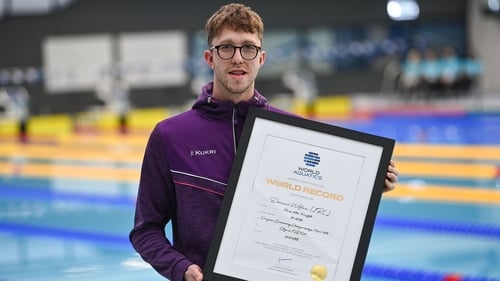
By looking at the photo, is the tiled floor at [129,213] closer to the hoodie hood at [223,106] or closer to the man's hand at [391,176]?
the man's hand at [391,176]

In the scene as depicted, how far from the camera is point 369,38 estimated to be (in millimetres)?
29156

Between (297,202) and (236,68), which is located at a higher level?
(236,68)

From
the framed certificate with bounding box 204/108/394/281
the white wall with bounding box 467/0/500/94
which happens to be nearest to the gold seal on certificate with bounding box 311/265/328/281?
the framed certificate with bounding box 204/108/394/281

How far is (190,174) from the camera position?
107 inches

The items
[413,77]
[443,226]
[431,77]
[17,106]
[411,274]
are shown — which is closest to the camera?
[411,274]

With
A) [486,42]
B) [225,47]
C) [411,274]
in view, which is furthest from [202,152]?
[486,42]

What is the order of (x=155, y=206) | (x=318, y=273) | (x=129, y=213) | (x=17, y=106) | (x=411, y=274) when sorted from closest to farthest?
1. (x=318, y=273)
2. (x=155, y=206)
3. (x=411, y=274)
4. (x=129, y=213)
5. (x=17, y=106)

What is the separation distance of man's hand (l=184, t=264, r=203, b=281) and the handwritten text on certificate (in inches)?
5.0

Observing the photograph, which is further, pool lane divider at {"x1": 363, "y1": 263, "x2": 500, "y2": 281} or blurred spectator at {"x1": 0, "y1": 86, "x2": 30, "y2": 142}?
blurred spectator at {"x1": 0, "y1": 86, "x2": 30, "y2": 142}

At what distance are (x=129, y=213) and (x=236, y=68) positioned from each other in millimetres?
6314

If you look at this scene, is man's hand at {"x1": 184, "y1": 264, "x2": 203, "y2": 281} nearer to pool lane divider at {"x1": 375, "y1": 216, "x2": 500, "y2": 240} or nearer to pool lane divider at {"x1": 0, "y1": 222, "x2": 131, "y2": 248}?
pool lane divider at {"x1": 0, "y1": 222, "x2": 131, "y2": 248}

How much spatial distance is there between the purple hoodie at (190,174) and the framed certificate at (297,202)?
12cm

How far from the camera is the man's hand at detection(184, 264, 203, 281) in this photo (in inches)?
102

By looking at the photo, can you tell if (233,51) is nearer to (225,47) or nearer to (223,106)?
(225,47)
